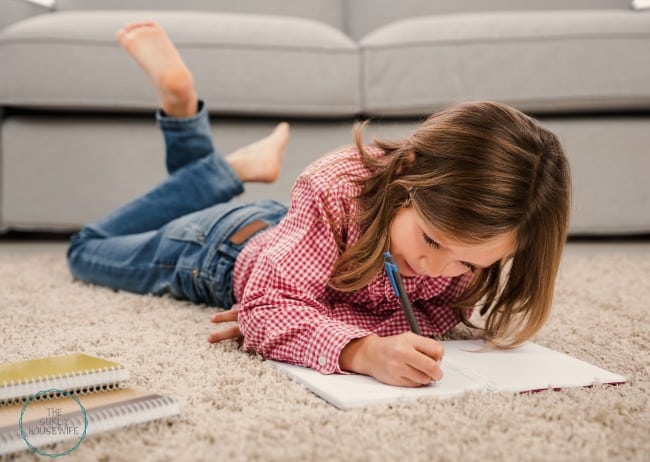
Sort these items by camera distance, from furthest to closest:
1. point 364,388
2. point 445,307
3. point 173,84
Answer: point 173,84, point 445,307, point 364,388

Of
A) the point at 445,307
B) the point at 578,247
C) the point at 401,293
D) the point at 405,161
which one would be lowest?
the point at 578,247

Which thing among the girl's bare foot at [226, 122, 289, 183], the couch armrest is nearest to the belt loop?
the girl's bare foot at [226, 122, 289, 183]

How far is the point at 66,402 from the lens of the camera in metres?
0.57

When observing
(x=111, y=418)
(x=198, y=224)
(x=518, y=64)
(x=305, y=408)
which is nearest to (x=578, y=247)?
(x=518, y=64)

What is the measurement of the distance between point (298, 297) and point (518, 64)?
976mm

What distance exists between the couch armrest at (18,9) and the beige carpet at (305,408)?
2.88ft

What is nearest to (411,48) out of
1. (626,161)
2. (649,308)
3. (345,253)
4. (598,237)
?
(626,161)

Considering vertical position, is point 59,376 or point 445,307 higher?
point 59,376

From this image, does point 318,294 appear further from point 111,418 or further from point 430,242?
point 111,418

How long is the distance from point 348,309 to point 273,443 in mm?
358

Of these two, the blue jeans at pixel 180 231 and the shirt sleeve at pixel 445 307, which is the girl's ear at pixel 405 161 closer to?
the shirt sleeve at pixel 445 307

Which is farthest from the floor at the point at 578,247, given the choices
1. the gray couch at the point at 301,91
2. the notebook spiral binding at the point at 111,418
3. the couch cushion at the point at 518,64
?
the notebook spiral binding at the point at 111,418

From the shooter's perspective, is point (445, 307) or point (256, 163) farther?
point (256, 163)

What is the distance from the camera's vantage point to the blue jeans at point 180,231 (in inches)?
42.3
